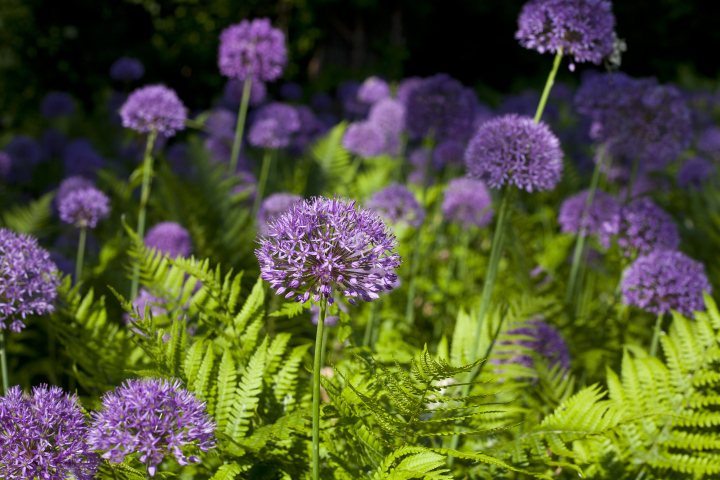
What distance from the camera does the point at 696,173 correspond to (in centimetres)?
473

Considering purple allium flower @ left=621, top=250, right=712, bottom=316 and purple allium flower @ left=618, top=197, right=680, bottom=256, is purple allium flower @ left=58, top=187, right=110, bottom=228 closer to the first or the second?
purple allium flower @ left=621, top=250, right=712, bottom=316

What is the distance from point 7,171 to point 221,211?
199cm

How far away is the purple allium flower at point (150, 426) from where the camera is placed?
1144 mm

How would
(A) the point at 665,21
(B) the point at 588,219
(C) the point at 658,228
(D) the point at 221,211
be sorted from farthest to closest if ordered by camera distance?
(A) the point at 665,21 → (D) the point at 221,211 → (B) the point at 588,219 → (C) the point at 658,228

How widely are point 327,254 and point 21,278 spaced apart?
38.8 inches

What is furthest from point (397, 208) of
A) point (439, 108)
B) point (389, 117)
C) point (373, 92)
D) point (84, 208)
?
point (373, 92)

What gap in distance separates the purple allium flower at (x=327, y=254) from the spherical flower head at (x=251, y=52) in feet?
8.53

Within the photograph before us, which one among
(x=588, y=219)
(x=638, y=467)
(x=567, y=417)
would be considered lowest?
(x=638, y=467)

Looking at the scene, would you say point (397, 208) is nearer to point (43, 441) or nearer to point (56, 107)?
point (43, 441)

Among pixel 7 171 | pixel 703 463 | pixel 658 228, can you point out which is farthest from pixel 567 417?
pixel 7 171

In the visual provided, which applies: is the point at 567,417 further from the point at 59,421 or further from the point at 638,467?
the point at 59,421

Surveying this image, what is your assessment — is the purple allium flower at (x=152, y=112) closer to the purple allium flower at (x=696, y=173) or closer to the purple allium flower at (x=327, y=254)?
the purple allium flower at (x=327, y=254)

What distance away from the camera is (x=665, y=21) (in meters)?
13.5

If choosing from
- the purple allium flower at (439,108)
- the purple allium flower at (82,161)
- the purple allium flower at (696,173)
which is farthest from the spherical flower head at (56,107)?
the purple allium flower at (696,173)
